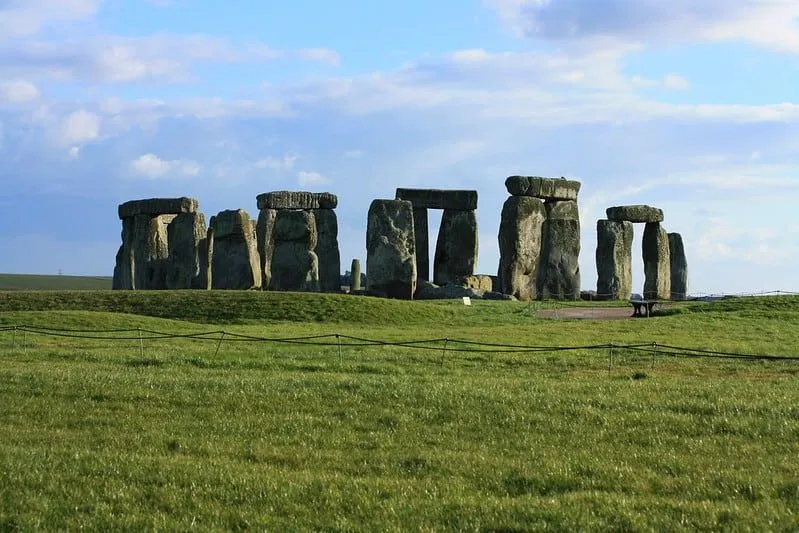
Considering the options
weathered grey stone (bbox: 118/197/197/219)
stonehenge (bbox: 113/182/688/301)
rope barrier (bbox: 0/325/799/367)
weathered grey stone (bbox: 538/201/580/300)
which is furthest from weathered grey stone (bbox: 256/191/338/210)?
rope barrier (bbox: 0/325/799/367)

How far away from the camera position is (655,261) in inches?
1997

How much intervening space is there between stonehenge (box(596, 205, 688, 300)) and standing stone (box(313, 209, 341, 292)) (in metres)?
11.4

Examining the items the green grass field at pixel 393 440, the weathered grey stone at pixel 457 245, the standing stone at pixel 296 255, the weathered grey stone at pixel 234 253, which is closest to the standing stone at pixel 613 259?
the weathered grey stone at pixel 457 245

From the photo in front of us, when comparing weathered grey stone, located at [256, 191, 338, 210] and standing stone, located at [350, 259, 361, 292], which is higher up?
weathered grey stone, located at [256, 191, 338, 210]

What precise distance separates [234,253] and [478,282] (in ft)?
35.7

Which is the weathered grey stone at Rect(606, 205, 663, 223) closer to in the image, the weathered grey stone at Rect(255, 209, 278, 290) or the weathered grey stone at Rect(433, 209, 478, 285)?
the weathered grey stone at Rect(433, 209, 478, 285)

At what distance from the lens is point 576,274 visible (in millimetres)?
47594

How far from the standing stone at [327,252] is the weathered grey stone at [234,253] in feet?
10.4

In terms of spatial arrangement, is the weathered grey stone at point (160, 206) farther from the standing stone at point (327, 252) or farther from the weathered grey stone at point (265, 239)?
the standing stone at point (327, 252)

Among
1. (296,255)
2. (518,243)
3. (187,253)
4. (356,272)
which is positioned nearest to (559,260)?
(518,243)

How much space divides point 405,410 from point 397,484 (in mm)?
4123

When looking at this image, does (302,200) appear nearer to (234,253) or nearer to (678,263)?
(234,253)

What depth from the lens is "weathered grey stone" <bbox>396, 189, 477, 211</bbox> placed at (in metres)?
48.9

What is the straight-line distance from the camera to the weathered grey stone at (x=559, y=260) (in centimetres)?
4719
